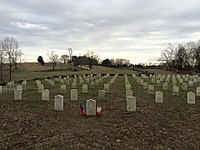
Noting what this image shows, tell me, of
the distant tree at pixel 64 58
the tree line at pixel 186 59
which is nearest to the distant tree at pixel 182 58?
the tree line at pixel 186 59

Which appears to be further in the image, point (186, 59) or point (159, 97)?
point (186, 59)

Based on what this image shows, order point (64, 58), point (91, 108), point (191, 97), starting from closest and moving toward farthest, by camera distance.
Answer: point (91, 108), point (191, 97), point (64, 58)

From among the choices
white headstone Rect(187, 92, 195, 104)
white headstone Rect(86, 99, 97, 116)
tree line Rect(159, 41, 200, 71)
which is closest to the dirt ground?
white headstone Rect(86, 99, 97, 116)

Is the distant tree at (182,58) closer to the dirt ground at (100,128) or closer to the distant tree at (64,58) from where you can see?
the distant tree at (64,58)

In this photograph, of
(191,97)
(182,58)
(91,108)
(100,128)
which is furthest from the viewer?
(182,58)

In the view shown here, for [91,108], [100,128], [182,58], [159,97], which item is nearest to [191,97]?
[159,97]

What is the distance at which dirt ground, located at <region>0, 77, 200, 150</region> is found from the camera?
6.63 metres

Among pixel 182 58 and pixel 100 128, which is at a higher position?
pixel 182 58

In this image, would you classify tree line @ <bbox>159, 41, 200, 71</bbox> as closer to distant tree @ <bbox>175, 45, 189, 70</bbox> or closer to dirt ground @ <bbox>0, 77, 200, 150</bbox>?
distant tree @ <bbox>175, 45, 189, 70</bbox>

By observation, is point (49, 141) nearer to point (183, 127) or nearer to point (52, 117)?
point (52, 117)

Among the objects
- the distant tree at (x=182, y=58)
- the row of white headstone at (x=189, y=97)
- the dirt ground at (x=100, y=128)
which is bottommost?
the dirt ground at (x=100, y=128)

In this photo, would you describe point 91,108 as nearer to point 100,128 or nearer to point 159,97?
point 100,128

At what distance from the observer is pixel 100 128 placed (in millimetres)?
7848

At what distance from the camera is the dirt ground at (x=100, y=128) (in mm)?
6631
